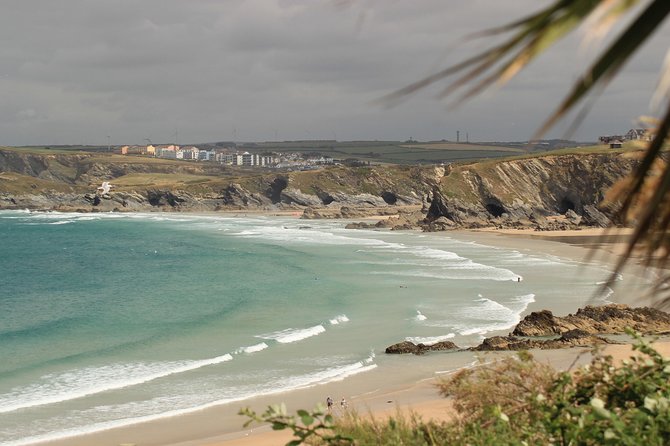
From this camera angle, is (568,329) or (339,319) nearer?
(568,329)

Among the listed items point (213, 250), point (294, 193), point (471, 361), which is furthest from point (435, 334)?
point (294, 193)

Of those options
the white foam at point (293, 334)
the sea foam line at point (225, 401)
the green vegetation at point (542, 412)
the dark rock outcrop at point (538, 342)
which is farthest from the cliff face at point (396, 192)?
the green vegetation at point (542, 412)

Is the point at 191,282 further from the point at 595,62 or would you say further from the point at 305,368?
the point at 595,62

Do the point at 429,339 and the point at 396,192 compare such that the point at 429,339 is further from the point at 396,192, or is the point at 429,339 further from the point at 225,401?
the point at 396,192

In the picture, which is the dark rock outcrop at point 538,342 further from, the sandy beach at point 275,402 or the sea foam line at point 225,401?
the sea foam line at point 225,401

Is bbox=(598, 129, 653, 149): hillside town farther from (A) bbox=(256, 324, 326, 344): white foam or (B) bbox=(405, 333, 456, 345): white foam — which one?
(A) bbox=(256, 324, 326, 344): white foam

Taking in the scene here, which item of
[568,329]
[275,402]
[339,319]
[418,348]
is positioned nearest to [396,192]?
[339,319]
